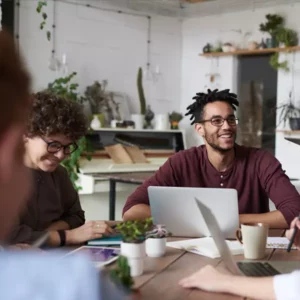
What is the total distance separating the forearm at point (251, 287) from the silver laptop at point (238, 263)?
13cm

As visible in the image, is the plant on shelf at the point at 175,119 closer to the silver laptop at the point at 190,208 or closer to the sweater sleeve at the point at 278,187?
the sweater sleeve at the point at 278,187

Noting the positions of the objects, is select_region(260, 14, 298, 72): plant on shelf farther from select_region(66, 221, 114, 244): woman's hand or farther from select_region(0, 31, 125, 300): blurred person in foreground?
select_region(0, 31, 125, 300): blurred person in foreground

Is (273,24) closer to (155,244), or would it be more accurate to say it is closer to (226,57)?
(226,57)

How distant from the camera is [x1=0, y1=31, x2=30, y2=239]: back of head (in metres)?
0.50

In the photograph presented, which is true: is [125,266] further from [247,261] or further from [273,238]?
[273,238]

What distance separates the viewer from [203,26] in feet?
19.9

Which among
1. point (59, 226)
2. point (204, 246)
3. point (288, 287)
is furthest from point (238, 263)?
point (59, 226)

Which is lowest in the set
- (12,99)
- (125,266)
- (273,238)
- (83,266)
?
(273,238)

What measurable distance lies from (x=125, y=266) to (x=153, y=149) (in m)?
4.61

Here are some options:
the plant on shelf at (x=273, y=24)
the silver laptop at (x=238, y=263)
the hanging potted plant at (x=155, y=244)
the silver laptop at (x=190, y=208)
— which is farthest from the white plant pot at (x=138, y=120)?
the silver laptop at (x=238, y=263)

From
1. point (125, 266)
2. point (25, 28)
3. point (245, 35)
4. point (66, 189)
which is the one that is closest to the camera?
point (125, 266)

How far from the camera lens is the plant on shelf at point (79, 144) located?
4.79 meters

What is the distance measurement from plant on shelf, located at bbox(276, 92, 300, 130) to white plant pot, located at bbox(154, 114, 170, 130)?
1.23 m

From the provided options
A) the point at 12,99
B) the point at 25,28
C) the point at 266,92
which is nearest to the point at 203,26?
the point at 266,92
